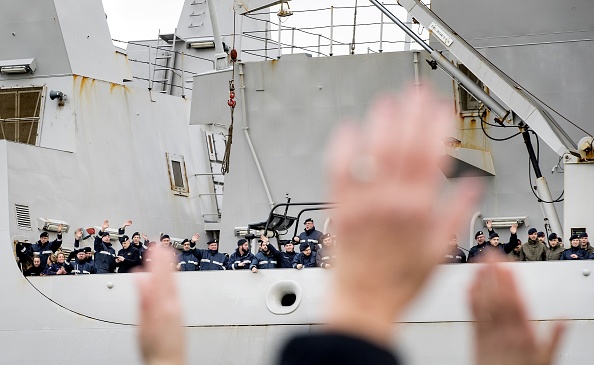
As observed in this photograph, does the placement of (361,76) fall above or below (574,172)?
above

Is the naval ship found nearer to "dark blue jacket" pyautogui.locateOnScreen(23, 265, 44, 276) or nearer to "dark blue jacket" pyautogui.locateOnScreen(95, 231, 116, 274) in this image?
"dark blue jacket" pyautogui.locateOnScreen(23, 265, 44, 276)

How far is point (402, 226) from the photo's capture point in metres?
1.68

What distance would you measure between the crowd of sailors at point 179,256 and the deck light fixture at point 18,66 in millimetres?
3398

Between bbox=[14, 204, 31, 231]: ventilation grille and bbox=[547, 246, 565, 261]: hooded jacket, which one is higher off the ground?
bbox=[14, 204, 31, 231]: ventilation grille

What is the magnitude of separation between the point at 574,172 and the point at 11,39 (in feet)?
30.1

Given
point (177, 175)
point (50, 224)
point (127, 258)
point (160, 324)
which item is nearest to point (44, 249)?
point (50, 224)

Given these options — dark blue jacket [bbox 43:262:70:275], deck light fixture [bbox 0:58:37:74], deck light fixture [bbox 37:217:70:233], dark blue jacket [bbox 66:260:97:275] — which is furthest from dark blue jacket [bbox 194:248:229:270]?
deck light fixture [bbox 0:58:37:74]

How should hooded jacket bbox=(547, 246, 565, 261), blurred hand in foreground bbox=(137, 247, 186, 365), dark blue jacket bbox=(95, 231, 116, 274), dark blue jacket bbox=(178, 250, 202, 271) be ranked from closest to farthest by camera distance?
blurred hand in foreground bbox=(137, 247, 186, 365) < hooded jacket bbox=(547, 246, 565, 261) < dark blue jacket bbox=(178, 250, 202, 271) < dark blue jacket bbox=(95, 231, 116, 274)

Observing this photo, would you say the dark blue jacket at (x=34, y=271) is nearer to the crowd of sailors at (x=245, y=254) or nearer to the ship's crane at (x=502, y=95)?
the crowd of sailors at (x=245, y=254)

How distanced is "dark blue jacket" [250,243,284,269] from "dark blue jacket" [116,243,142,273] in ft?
6.01

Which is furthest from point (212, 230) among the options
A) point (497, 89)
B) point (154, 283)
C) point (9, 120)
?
point (154, 283)

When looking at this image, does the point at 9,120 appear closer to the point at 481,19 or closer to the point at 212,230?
the point at 212,230

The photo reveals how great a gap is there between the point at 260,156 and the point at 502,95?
4.64 m

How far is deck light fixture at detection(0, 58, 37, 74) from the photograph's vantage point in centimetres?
1780
